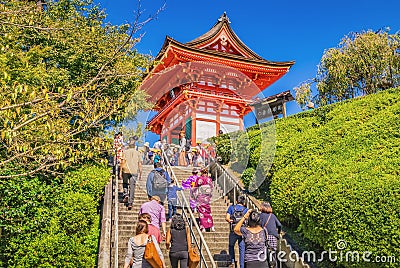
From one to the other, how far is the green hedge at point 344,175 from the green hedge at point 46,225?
15.8 feet

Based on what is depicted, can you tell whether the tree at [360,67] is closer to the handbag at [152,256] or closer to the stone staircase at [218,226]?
the stone staircase at [218,226]

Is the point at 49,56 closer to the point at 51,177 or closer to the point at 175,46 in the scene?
the point at 51,177

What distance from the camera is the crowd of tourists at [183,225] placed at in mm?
4832

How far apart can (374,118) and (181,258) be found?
24.8 feet

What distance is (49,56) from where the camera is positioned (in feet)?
41.1

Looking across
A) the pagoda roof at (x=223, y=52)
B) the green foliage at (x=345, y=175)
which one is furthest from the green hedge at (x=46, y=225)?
the pagoda roof at (x=223, y=52)

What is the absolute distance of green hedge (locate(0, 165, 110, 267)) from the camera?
838 centimetres

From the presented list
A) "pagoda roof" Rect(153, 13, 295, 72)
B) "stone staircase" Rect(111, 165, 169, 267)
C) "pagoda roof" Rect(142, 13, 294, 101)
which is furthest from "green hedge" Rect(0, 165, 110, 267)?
"pagoda roof" Rect(153, 13, 295, 72)

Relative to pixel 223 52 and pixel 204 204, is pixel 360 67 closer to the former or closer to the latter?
pixel 223 52

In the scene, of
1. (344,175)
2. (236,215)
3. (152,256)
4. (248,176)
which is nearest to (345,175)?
(344,175)

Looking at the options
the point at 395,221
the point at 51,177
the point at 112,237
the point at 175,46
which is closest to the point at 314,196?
the point at 395,221

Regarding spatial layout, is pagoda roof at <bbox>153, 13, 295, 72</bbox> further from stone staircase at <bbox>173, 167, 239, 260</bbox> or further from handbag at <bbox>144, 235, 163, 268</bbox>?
handbag at <bbox>144, 235, 163, 268</bbox>

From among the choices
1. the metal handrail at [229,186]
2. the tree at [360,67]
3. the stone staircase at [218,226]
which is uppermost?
the tree at [360,67]

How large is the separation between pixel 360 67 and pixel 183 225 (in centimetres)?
1599
